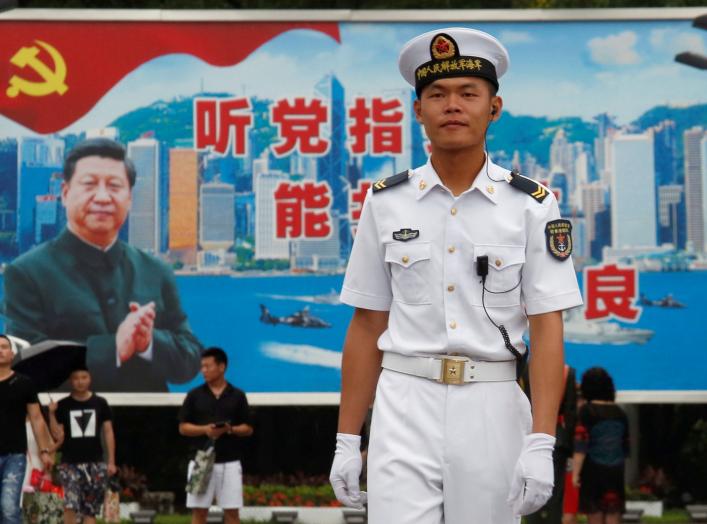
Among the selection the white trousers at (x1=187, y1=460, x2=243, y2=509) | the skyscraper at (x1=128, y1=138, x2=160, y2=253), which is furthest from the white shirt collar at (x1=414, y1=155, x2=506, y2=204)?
the skyscraper at (x1=128, y1=138, x2=160, y2=253)

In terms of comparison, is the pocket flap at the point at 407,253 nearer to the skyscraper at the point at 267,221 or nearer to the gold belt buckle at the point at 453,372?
the gold belt buckle at the point at 453,372

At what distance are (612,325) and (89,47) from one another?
610 cm

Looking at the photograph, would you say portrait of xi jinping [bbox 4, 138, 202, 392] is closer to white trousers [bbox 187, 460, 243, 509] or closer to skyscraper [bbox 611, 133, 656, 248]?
white trousers [bbox 187, 460, 243, 509]

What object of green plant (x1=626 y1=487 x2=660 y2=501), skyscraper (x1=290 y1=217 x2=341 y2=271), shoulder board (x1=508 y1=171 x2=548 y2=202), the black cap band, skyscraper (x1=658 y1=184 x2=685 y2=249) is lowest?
green plant (x1=626 y1=487 x2=660 y2=501)

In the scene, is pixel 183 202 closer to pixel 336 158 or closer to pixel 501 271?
pixel 336 158

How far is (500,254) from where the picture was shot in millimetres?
4691

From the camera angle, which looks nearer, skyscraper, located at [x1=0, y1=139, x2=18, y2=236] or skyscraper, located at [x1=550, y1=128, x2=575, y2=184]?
skyscraper, located at [x1=0, y1=139, x2=18, y2=236]

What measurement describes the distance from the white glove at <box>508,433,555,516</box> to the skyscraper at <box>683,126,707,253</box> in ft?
35.2

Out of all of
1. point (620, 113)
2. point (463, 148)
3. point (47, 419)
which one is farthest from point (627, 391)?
point (463, 148)

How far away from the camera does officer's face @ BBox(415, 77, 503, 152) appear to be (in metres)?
4.73

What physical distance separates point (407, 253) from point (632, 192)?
34.4 ft

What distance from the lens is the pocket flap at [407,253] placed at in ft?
15.5

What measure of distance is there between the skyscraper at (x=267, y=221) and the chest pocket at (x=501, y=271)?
10.1m

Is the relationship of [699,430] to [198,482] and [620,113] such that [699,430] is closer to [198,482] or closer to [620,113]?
[620,113]
